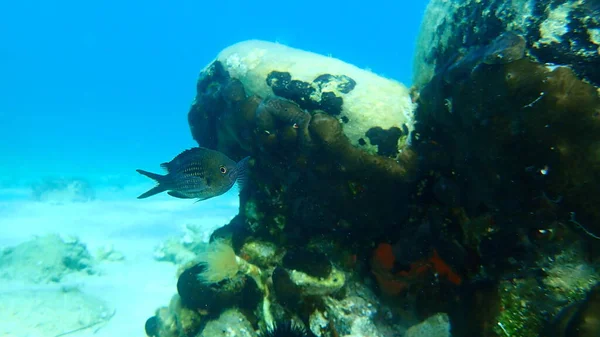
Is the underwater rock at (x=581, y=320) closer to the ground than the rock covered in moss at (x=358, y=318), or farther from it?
closer to the ground

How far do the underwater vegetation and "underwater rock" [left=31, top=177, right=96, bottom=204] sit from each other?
1462cm

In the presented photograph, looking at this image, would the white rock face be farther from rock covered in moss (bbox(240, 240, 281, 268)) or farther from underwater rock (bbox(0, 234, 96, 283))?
underwater rock (bbox(0, 234, 96, 283))

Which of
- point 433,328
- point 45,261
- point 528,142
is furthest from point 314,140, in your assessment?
point 45,261

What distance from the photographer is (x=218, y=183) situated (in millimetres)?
2961

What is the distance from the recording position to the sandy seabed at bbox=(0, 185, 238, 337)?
16.3 feet

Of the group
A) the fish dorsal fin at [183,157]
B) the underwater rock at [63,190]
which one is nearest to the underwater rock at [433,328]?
the fish dorsal fin at [183,157]

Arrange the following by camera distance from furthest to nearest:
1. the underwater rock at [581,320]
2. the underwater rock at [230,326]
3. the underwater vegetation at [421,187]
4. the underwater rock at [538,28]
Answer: the underwater rock at [230,326]
the underwater rock at [538,28]
the underwater vegetation at [421,187]
the underwater rock at [581,320]

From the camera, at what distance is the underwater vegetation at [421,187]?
2.19m

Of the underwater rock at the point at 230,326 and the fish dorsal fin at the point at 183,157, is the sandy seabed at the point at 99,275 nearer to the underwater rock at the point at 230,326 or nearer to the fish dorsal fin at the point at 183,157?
the underwater rock at the point at 230,326

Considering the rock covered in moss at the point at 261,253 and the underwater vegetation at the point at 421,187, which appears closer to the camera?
the underwater vegetation at the point at 421,187

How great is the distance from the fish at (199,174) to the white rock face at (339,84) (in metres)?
1.26

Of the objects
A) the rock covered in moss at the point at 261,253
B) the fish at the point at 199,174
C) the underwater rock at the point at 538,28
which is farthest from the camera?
the rock covered in moss at the point at 261,253

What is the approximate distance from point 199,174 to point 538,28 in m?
3.03

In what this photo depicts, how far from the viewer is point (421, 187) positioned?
3.19 meters
